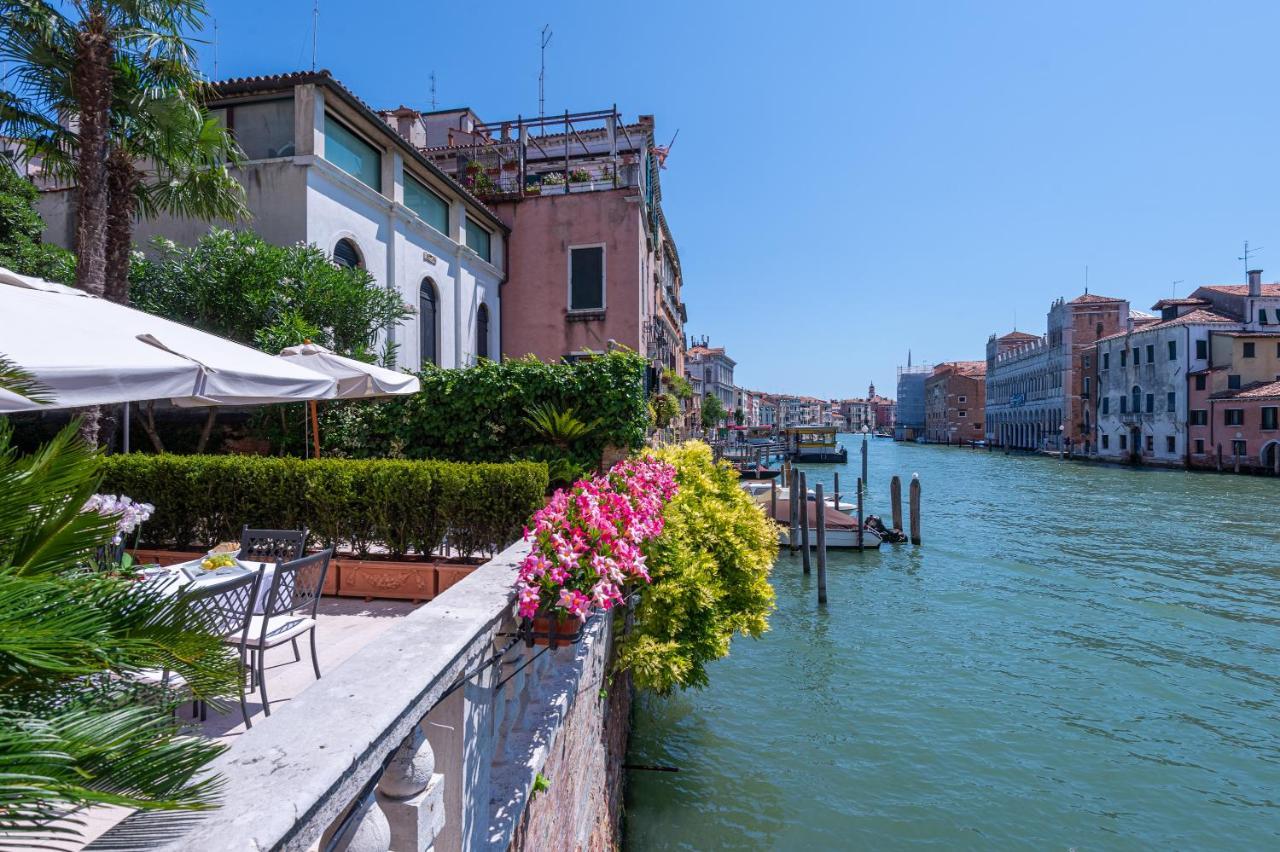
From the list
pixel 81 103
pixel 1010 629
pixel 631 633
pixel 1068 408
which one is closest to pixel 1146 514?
pixel 1010 629

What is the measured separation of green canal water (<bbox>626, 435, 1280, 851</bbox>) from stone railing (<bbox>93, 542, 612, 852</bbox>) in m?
4.27

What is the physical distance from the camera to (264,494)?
596 cm

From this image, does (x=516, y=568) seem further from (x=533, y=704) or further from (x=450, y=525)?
(x=450, y=525)

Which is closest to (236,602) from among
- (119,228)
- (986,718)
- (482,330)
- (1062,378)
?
(119,228)

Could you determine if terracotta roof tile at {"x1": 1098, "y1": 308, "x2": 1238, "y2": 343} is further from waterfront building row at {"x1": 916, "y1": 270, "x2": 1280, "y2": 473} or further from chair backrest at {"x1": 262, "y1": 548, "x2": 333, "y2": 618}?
chair backrest at {"x1": 262, "y1": 548, "x2": 333, "y2": 618}

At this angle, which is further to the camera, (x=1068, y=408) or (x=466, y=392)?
(x=1068, y=408)

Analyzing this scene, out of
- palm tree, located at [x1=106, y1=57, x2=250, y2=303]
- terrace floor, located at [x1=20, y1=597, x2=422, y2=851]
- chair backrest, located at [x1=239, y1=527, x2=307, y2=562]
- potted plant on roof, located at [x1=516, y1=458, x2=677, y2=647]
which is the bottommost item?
terrace floor, located at [x1=20, y1=597, x2=422, y2=851]

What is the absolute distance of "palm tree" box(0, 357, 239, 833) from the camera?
1.03 m

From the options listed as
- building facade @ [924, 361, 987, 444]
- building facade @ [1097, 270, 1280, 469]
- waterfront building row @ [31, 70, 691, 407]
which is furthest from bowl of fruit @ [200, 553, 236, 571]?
building facade @ [924, 361, 987, 444]

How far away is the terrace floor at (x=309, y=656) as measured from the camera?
11.5 feet

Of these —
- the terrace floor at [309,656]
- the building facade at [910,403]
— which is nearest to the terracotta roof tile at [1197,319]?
the terrace floor at [309,656]

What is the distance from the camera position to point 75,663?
1.26 meters

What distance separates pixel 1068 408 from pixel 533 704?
237 ft

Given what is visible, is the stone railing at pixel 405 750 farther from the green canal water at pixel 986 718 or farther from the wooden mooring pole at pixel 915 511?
the wooden mooring pole at pixel 915 511
